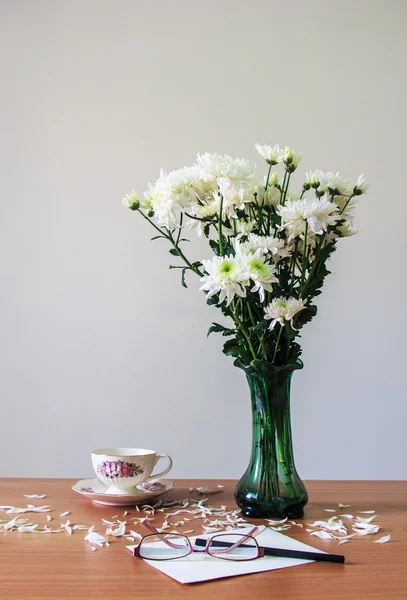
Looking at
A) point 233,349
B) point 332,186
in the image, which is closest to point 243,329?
point 233,349

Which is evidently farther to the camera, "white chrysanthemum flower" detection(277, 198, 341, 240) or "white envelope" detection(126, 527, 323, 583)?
"white chrysanthemum flower" detection(277, 198, 341, 240)

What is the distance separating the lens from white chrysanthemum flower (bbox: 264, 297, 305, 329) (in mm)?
996

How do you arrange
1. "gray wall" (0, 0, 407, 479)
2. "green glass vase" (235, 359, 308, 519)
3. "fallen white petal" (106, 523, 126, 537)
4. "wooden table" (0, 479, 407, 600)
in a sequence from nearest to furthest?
"wooden table" (0, 479, 407, 600)
"fallen white petal" (106, 523, 126, 537)
"green glass vase" (235, 359, 308, 519)
"gray wall" (0, 0, 407, 479)

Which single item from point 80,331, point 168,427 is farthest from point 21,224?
point 168,427

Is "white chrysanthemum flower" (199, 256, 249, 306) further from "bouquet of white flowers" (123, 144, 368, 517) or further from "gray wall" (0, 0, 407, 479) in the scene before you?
"gray wall" (0, 0, 407, 479)

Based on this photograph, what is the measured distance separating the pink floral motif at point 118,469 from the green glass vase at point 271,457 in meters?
0.18

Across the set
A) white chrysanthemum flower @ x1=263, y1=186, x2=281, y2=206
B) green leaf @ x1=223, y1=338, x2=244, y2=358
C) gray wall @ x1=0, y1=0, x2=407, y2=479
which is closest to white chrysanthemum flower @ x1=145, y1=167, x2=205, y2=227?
white chrysanthemum flower @ x1=263, y1=186, x2=281, y2=206

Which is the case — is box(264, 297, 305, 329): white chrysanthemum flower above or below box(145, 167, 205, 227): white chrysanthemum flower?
below

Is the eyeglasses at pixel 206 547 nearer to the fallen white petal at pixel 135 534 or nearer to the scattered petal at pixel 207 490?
the fallen white petal at pixel 135 534

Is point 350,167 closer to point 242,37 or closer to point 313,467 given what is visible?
point 242,37

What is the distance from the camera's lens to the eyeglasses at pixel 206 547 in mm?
810

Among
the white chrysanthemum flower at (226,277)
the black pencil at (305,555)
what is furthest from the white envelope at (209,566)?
the white chrysanthemum flower at (226,277)

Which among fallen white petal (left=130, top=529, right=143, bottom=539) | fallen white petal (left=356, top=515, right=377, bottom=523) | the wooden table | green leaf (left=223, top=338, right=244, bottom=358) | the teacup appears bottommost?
the wooden table

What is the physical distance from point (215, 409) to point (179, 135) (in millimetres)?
1019
